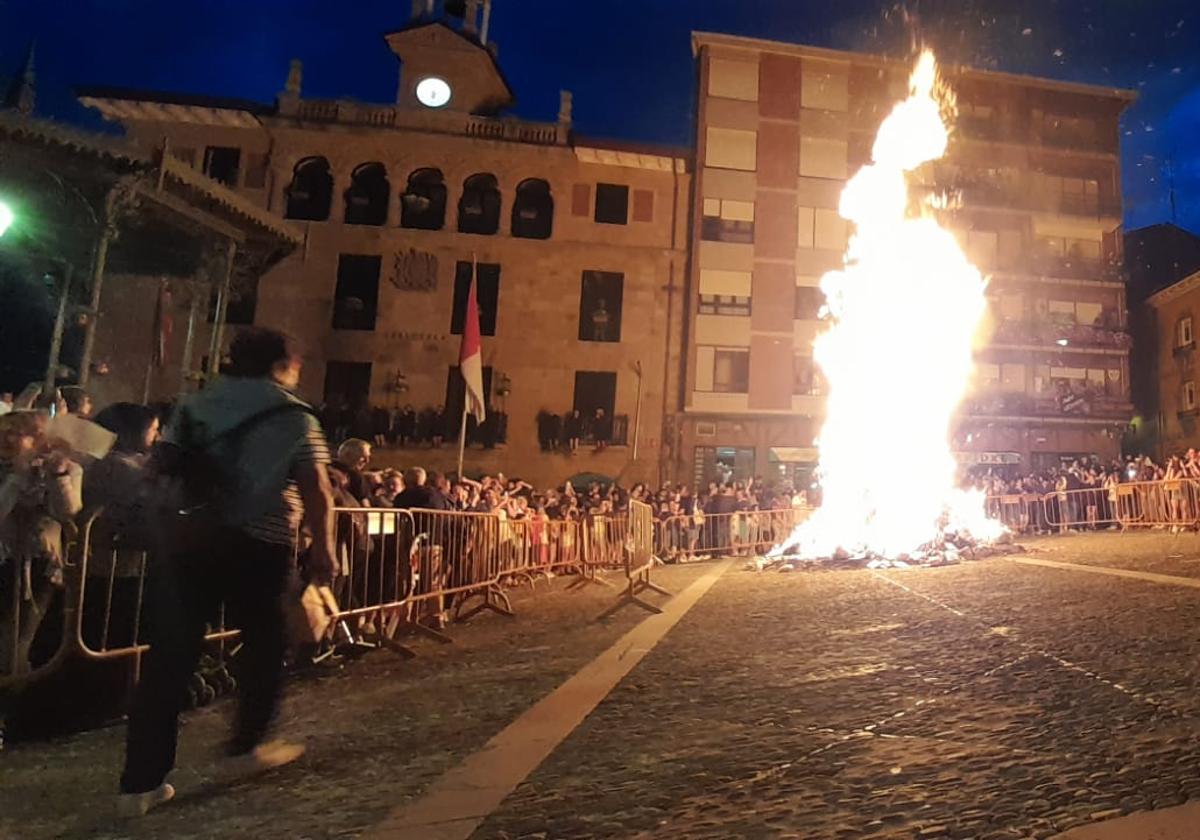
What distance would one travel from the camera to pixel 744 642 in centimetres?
608

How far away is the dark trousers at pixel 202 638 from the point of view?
301 cm

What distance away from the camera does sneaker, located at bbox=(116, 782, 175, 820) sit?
2.94 meters

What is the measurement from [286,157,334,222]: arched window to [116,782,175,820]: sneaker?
27.7m

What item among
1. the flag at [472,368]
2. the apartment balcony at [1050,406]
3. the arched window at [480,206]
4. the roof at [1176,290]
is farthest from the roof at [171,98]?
the roof at [1176,290]

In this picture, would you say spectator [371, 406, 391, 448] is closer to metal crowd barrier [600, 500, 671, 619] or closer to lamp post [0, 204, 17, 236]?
lamp post [0, 204, 17, 236]

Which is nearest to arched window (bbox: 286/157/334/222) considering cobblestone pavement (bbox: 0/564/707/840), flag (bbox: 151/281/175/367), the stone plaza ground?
flag (bbox: 151/281/175/367)

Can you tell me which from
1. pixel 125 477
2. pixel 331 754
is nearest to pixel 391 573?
pixel 125 477

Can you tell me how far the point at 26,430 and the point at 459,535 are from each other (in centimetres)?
449

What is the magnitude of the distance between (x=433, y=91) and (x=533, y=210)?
556 centimetres

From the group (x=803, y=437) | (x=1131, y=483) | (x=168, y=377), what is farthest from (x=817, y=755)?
(x=803, y=437)

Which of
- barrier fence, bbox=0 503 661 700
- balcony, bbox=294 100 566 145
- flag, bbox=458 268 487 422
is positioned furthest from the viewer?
balcony, bbox=294 100 566 145

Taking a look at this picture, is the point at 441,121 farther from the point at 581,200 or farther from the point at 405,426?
the point at 405,426

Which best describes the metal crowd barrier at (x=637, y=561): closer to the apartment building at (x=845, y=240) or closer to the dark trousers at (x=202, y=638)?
the dark trousers at (x=202, y=638)

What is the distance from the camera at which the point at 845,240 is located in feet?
98.8
